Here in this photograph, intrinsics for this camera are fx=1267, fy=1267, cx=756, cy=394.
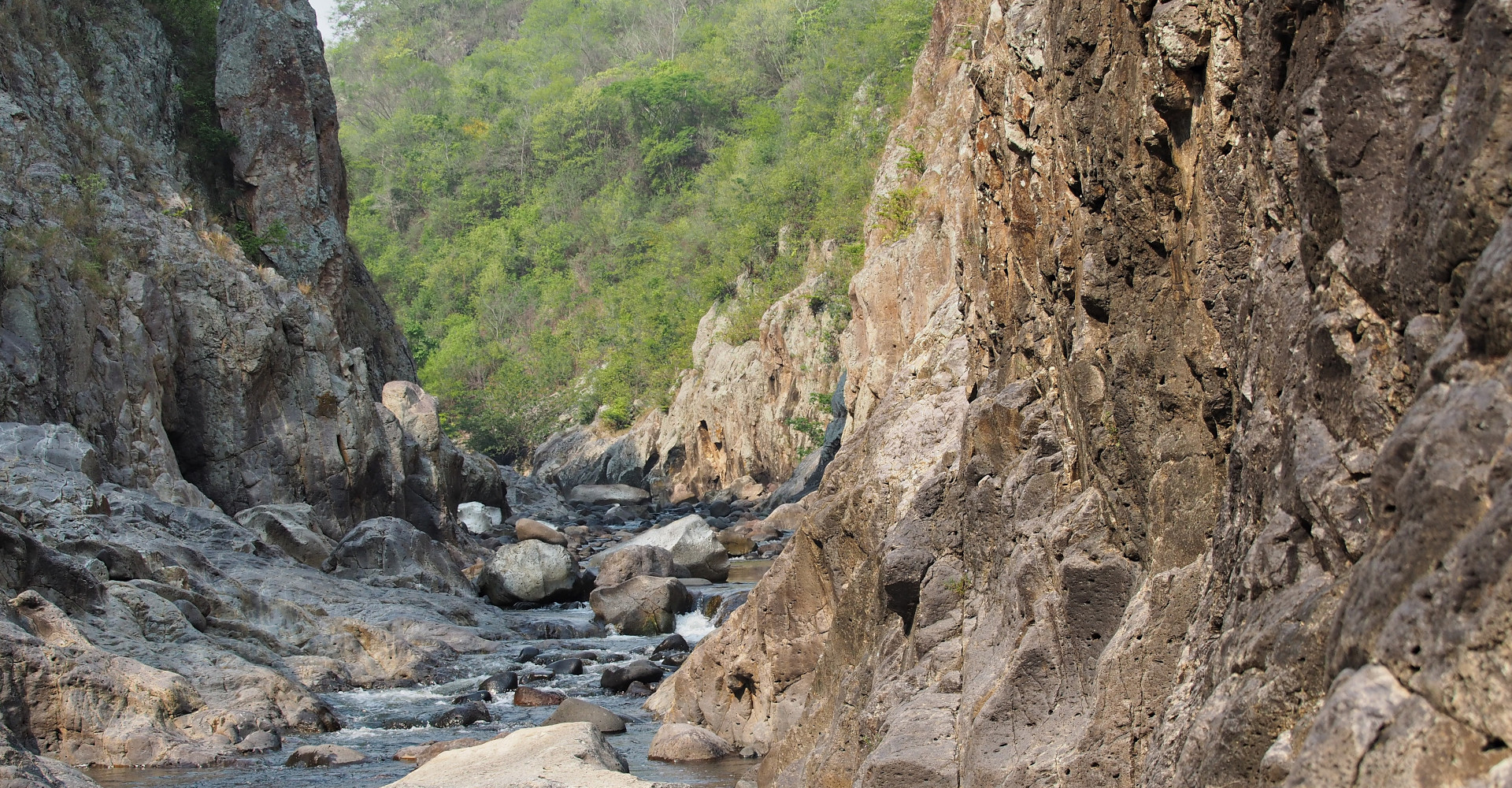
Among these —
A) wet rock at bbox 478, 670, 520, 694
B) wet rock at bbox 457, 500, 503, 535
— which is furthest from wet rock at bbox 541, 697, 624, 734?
wet rock at bbox 457, 500, 503, 535

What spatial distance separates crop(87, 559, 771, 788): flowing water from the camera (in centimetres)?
1072

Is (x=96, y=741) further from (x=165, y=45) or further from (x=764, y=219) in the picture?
(x=764, y=219)

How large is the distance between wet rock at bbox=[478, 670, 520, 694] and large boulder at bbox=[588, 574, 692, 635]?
3314 mm

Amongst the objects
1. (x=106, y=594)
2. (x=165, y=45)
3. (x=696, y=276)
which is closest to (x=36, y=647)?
(x=106, y=594)

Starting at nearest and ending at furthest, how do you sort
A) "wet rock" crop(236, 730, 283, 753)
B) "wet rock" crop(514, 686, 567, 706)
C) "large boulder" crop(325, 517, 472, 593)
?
"wet rock" crop(236, 730, 283, 753) < "wet rock" crop(514, 686, 567, 706) < "large boulder" crop(325, 517, 472, 593)

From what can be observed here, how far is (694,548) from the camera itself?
22172 mm

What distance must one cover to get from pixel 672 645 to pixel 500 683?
8.85 feet

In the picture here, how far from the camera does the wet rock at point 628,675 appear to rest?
14891 mm

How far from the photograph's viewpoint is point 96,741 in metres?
10.7

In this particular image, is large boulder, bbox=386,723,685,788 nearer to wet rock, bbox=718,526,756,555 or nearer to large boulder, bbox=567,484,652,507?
wet rock, bbox=718,526,756,555

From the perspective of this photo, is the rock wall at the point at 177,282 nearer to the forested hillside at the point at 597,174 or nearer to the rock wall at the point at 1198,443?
the rock wall at the point at 1198,443

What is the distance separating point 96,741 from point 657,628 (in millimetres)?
8551

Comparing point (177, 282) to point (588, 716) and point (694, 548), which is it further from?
point (588, 716)

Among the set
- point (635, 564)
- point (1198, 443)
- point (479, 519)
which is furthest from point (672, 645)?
point (479, 519)
